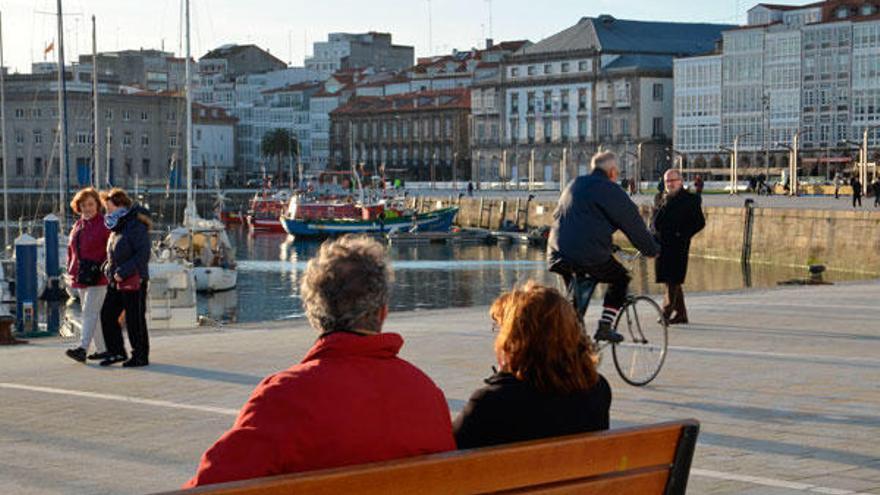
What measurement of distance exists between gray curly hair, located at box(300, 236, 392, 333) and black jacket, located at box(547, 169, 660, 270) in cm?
620

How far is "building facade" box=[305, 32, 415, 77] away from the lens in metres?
184

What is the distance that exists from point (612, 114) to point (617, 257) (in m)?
110

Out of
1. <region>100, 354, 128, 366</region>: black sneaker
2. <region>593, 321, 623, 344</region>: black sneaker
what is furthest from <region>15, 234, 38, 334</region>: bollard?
<region>593, 321, 623, 344</region>: black sneaker

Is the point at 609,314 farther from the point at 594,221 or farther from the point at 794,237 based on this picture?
the point at 794,237

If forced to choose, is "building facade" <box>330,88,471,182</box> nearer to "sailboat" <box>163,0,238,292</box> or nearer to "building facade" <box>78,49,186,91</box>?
"building facade" <box>78,49,186,91</box>

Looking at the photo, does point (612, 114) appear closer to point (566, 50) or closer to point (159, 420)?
point (566, 50)

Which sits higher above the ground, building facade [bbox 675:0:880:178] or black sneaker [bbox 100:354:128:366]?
building facade [bbox 675:0:880:178]

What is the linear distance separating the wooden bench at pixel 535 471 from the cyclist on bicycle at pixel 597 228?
613 cm

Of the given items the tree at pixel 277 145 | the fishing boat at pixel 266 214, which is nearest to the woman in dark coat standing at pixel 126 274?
the fishing boat at pixel 266 214

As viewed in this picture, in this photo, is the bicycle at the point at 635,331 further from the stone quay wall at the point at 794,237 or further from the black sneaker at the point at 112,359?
the stone quay wall at the point at 794,237

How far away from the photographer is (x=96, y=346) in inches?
507

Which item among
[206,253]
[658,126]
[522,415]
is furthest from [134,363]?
[658,126]

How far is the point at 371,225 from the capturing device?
272ft

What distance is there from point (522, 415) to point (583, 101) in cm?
11976
